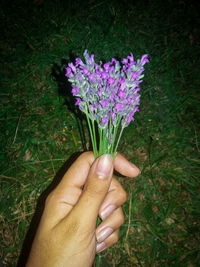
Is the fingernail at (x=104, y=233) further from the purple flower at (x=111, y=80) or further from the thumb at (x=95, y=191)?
the purple flower at (x=111, y=80)

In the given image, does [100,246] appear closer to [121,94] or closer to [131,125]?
[131,125]

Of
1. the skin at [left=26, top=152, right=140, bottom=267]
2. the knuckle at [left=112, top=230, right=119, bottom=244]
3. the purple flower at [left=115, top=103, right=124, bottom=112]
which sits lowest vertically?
the knuckle at [left=112, top=230, right=119, bottom=244]

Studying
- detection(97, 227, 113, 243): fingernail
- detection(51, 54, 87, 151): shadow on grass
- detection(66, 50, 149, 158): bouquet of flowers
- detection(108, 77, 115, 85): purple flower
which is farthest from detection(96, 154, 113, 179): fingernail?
detection(51, 54, 87, 151): shadow on grass

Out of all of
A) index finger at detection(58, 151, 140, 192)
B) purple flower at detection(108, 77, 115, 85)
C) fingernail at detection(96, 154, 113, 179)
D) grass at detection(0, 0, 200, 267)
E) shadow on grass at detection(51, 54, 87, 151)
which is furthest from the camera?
shadow on grass at detection(51, 54, 87, 151)

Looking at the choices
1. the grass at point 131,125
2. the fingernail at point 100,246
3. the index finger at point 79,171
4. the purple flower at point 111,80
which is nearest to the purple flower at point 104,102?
the purple flower at point 111,80

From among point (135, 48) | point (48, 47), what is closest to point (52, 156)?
point (48, 47)

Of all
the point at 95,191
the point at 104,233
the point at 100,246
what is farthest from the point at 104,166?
the point at 100,246

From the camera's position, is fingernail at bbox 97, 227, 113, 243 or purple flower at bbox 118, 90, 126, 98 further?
fingernail at bbox 97, 227, 113, 243

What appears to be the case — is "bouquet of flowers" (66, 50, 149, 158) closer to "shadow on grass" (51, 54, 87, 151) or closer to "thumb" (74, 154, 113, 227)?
"thumb" (74, 154, 113, 227)
